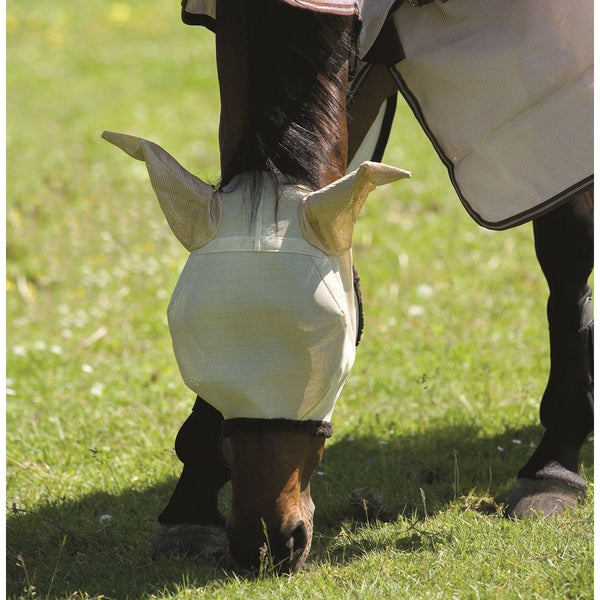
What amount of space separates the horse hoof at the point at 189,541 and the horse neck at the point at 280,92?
45.5 inches

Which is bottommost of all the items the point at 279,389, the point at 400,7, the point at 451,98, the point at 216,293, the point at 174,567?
the point at 174,567

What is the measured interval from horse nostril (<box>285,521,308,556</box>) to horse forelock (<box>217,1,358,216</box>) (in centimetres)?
86

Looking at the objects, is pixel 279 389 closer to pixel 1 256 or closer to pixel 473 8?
pixel 1 256

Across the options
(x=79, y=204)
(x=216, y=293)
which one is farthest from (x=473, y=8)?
(x=79, y=204)

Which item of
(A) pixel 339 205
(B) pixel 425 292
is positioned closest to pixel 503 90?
(A) pixel 339 205

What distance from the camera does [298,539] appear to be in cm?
268

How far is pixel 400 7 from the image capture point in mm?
3236

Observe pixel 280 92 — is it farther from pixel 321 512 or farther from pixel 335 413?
pixel 335 413

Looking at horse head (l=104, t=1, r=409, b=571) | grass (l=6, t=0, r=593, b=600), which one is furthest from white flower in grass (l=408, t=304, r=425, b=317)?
horse head (l=104, t=1, r=409, b=571)

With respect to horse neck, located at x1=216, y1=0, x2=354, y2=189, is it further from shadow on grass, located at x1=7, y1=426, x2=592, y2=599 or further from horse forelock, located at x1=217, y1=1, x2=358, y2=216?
shadow on grass, located at x1=7, y1=426, x2=592, y2=599

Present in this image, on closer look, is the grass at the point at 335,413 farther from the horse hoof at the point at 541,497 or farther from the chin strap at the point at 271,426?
the chin strap at the point at 271,426

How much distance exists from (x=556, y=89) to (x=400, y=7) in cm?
55

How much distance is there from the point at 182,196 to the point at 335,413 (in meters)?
2.27

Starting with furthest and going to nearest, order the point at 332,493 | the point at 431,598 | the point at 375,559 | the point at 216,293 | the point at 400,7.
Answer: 1. the point at 332,493
2. the point at 400,7
3. the point at 375,559
4. the point at 431,598
5. the point at 216,293
